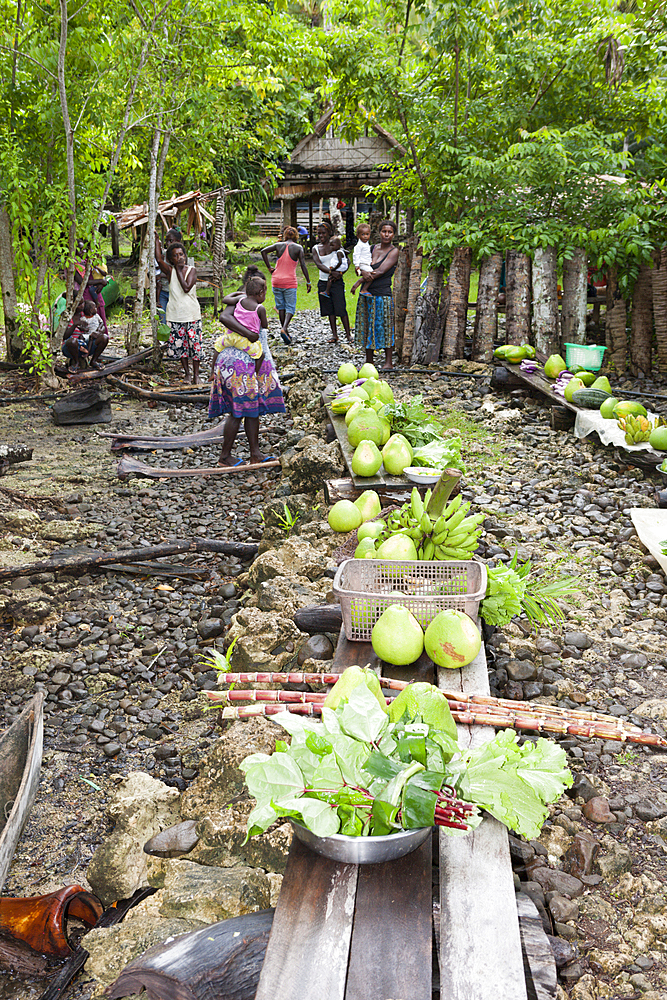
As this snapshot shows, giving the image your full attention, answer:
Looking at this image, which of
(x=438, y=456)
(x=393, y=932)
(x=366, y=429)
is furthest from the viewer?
(x=366, y=429)

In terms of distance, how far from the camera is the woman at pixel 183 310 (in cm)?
1003

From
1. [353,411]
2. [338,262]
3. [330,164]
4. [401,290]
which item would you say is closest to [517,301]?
[401,290]

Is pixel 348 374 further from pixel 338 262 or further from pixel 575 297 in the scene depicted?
pixel 338 262

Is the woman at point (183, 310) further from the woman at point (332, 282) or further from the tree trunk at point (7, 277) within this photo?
the woman at point (332, 282)

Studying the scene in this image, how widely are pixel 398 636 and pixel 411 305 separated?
8.69 meters

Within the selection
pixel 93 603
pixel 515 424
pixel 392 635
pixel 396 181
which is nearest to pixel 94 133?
pixel 396 181

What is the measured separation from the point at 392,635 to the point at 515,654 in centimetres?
122

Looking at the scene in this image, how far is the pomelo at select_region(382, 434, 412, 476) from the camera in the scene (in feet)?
16.2

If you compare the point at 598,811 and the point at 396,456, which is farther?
the point at 396,456

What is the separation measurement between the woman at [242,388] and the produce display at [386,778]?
17.7 feet

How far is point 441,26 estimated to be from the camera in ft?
32.1

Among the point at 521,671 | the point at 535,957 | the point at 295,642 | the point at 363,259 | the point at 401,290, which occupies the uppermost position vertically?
the point at 363,259

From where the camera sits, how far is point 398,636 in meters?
2.73

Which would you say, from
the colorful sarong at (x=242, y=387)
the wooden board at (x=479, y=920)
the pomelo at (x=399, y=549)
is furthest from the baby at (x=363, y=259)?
the wooden board at (x=479, y=920)
